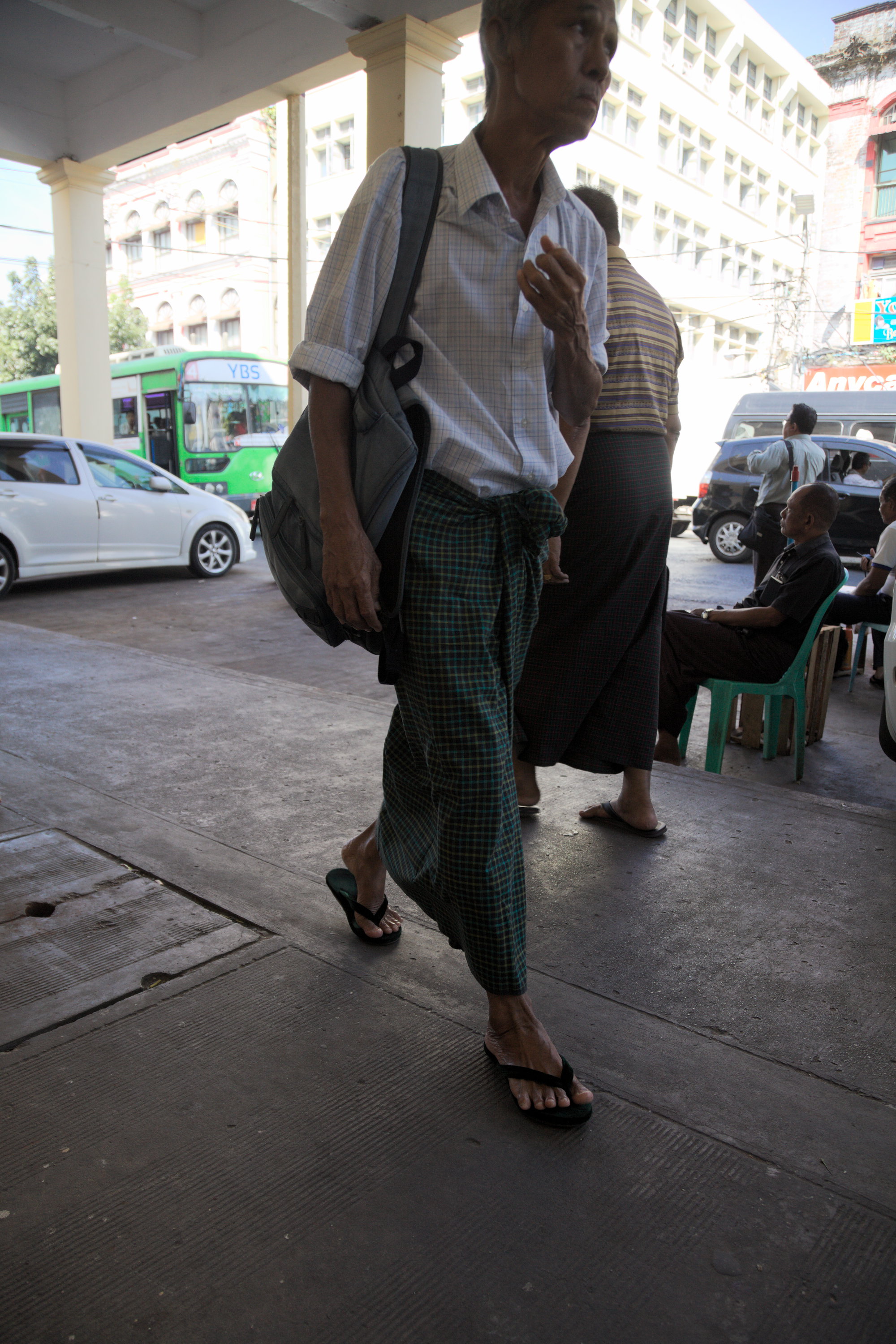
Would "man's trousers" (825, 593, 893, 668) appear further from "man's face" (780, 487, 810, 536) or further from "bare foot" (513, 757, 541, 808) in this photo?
"bare foot" (513, 757, 541, 808)

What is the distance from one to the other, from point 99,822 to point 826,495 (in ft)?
10.3

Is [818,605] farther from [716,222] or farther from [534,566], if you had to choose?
[716,222]

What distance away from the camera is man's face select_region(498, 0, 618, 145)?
5.29 feet

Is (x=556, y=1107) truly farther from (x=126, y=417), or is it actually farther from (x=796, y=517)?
(x=126, y=417)

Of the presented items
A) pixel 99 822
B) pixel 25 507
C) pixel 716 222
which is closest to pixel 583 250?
pixel 99 822

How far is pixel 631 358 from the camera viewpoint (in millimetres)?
2840

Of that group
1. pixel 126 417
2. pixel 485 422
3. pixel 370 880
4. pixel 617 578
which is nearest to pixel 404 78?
pixel 617 578

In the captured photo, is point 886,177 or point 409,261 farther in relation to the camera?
point 886,177

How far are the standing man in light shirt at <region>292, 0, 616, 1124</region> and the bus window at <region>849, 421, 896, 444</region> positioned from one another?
15.0 m

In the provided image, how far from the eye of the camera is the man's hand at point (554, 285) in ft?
5.27

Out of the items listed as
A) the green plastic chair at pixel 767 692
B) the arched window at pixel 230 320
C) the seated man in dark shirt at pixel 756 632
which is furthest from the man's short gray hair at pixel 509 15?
the arched window at pixel 230 320

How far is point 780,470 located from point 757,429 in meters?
8.73

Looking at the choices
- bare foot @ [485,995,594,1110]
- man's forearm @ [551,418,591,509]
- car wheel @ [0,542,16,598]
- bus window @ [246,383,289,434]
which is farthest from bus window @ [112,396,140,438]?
bare foot @ [485,995,594,1110]

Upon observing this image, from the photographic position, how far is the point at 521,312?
5.70ft
